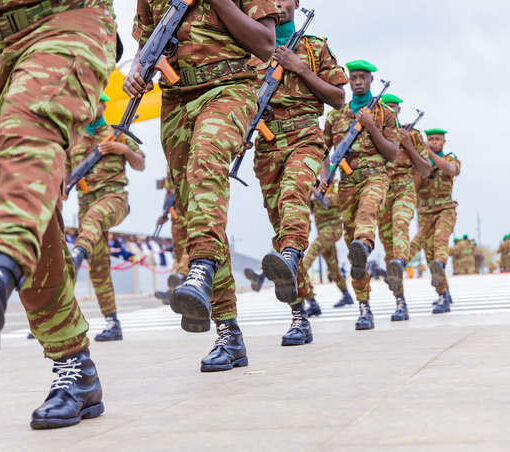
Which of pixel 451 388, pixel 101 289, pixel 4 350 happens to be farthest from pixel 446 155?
pixel 451 388

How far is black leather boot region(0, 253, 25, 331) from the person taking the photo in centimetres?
189

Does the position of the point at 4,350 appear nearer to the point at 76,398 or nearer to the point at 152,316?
the point at 76,398

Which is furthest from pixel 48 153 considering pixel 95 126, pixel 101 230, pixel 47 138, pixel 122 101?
pixel 122 101

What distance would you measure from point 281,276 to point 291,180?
0.89m

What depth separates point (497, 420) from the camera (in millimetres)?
2090

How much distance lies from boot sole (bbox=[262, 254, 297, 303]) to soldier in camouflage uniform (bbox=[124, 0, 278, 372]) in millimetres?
408

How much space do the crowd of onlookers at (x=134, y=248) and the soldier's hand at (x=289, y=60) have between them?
15063 mm

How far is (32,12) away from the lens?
102 inches

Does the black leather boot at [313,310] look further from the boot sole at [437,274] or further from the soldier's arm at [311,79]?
the soldier's arm at [311,79]

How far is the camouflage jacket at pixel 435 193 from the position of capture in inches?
392

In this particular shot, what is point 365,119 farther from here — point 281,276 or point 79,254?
point 281,276

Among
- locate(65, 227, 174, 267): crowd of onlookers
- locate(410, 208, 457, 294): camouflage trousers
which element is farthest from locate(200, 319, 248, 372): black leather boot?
locate(65, 227, 174, 267): crowd of onlookers

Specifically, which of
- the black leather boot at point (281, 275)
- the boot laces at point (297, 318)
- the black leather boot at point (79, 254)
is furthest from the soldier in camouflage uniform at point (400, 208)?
the black leather boot at point (281, 275)

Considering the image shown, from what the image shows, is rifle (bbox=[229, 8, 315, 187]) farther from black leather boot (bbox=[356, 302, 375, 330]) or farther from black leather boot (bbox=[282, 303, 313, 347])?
black leather boot (bbox=[356, 302, 375, 330])
